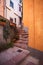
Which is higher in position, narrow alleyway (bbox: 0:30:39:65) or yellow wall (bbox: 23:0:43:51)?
yellow wall (bbox: 23:0:43:51)

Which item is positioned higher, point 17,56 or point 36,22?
point 36,22

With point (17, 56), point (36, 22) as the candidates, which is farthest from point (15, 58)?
point (36, 22)

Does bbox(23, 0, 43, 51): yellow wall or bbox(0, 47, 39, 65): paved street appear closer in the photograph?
bbox(23, 0, 43, 51): yellow wall

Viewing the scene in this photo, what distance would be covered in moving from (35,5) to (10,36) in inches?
44.1

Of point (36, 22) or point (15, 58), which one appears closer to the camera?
point (36, 22)

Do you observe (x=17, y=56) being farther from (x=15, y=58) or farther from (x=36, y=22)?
(x=36, y=22)

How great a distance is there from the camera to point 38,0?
0.18m

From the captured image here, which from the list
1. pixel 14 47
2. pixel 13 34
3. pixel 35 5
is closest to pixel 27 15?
pixel 35 5

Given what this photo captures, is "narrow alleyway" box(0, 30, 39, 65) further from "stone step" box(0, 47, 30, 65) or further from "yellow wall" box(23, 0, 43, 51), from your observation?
"yellow wall" box(23, 0, 43, 51)

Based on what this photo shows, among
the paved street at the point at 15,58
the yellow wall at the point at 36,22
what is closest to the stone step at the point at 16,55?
the paved street at the point at 15,58

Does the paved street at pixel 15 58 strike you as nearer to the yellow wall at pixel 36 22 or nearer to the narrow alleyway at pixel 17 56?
the narrow alleyway at pixel 17 56

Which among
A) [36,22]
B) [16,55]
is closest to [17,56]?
[16,55]

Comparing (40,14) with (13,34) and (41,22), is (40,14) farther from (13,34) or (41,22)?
(13,34)

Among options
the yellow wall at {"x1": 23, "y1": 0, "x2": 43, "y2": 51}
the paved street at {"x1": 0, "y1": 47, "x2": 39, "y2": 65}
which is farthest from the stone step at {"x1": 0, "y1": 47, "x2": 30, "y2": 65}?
the yellow wall at {"x1": 23, "y1": 0, "x2": 43, "y2": 51}
